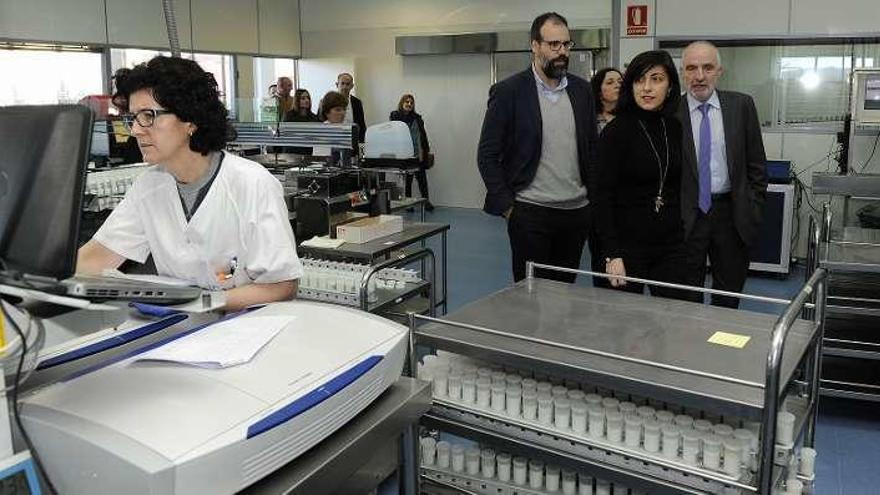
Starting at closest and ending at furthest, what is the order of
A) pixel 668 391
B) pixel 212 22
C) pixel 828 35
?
pixel 668 391
pixel 828 35
pixel 212 22

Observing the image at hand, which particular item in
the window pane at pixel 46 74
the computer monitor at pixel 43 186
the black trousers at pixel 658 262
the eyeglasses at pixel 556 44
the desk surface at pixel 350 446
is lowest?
the desk surface at pixel 350 446

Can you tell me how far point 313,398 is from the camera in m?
1.15

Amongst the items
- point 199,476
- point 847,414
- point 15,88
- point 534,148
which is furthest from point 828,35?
point 15,88

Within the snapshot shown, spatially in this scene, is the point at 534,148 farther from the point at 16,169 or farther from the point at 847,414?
the point at 16,169

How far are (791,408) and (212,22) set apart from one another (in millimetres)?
7199

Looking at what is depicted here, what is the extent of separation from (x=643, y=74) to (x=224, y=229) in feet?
4.85

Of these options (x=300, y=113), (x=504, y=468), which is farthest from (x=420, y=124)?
(x=504, y=468)

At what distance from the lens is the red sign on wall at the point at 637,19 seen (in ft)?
18.4

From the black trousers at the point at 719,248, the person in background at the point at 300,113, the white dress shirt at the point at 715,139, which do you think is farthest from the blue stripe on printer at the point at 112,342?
the person in background at the point at 300,113

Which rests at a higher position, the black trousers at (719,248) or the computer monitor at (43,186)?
the computer monitor at (43,186)

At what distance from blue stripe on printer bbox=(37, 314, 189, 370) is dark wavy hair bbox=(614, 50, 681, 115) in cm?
172

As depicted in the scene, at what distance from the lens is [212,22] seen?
25.3 ft

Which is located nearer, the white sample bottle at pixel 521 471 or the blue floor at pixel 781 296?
the white sample bottle at pixel 521 471

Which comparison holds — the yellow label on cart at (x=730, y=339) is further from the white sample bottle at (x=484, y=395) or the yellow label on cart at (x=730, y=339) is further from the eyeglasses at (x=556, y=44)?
the eyeglasses at (x=556, y=44)
